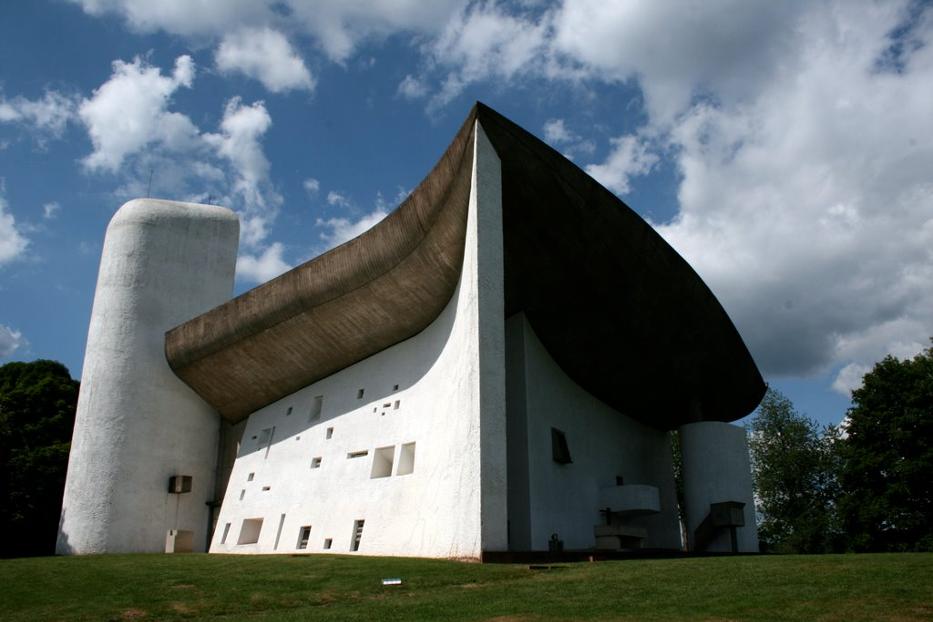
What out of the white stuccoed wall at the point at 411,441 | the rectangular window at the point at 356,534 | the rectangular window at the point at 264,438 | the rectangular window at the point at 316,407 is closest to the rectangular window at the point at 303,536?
the white stuccoed wall at the point at 411,441

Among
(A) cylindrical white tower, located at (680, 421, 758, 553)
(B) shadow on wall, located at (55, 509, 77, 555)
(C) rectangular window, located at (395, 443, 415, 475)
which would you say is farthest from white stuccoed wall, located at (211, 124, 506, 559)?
(A) cylindrical white tower, located at (680, 421, 758, 553)

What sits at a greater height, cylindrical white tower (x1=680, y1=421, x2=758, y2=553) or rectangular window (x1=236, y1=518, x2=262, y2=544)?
cylindrical white tower (x1=680, y1=421, x2=758, y2=553)

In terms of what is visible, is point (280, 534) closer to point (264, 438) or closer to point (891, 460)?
point (264, 438)

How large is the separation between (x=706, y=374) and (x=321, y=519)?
1222cm

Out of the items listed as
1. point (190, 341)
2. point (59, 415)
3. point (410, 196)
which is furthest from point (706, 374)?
point (59, 415)

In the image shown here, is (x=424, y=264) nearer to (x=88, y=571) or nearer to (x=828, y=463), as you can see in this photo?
(x=88, y=571)

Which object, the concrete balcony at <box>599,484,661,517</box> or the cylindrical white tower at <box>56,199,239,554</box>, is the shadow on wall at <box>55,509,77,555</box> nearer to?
the cylindrical white tower at <box>56,199,239,554</box>

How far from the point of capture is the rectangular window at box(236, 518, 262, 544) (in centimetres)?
2205

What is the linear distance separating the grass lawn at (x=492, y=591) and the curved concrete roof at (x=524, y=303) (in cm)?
720

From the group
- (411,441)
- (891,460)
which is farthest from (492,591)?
(891,460)

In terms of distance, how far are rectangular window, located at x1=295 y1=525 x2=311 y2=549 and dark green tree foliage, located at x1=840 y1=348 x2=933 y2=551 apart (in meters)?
18.2

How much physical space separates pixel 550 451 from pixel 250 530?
9.79 meters

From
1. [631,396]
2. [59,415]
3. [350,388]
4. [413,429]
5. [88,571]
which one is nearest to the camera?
[88,571]

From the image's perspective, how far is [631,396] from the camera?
22.7m
